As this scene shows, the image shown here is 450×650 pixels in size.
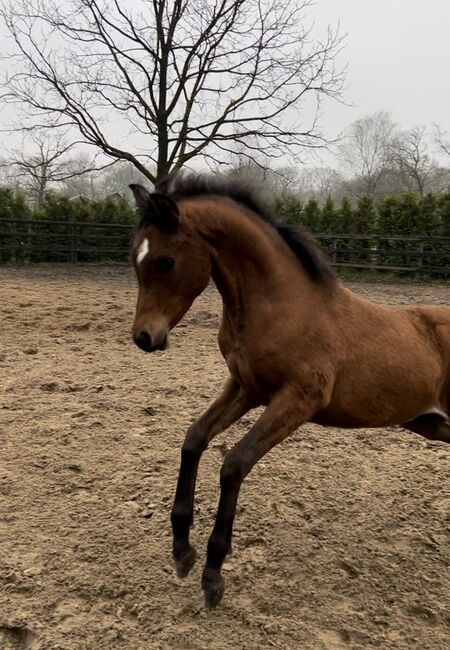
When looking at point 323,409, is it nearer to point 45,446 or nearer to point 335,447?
point 335,447

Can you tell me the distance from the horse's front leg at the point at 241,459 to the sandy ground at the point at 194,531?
0.56ft

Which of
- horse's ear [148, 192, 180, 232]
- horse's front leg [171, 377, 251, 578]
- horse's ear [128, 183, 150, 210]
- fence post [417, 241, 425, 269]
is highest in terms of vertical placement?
horse's ear [128, 183, 150, 210]

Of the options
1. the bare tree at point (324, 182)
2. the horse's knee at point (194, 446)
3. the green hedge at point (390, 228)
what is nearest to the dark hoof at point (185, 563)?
the horse's knee at point (194, 446)

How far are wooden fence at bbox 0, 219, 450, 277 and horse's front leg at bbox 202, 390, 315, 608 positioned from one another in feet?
48.4

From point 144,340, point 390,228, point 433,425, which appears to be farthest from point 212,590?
point 390,228

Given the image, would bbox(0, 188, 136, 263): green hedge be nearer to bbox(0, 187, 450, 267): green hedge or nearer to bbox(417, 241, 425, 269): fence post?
bbox(0, 187, 450, 267): green hedge

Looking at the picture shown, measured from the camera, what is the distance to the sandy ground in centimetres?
238

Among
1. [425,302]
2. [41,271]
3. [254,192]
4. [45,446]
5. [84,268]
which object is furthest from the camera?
[84,268]

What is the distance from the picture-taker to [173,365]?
661 cm

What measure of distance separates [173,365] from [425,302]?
7.87 meters

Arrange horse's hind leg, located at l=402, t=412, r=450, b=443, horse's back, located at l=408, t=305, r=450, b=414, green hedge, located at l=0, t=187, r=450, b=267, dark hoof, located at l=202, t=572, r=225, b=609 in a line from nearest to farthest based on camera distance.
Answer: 1. dark hoof, located at l=202, t=572, r=225, b=609
2. horse's back, located at l=408, t=305, r=450, b=414
3. horse's hind leg, located at l=402, t=412, r=450, b=443
4. green hedge, located at l=0, t=187, r=450, b=267

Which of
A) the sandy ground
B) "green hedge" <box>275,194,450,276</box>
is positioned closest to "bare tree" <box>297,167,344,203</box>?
"green hedge" <box>275,194,450,276</box>

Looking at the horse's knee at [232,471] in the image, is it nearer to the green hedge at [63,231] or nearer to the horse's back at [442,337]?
the horse's back at [442,337]

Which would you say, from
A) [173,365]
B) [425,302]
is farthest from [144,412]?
[425,302]
